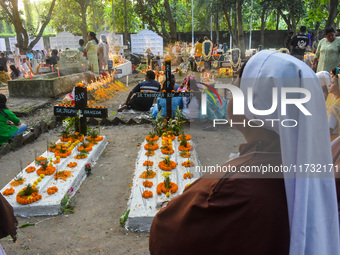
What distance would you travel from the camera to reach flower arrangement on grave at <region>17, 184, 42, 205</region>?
366cm

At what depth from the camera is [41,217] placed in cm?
363

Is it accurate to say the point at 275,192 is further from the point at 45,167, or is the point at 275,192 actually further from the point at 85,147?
the point at 85,147

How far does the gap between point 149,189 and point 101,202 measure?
635 millimetres

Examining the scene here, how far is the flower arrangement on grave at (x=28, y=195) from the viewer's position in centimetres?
366

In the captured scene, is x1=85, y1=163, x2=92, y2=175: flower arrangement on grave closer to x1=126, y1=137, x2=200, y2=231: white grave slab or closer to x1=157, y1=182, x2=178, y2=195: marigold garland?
x1=126, y1=137, x2=200, y2=231: white grave slab

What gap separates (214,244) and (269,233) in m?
0.20

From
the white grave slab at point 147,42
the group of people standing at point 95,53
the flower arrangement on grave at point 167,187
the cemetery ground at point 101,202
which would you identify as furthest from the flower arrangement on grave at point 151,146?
the white grave slab at point 147,42

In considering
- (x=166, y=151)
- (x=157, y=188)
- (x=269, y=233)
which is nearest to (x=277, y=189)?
(x=269, y=233)

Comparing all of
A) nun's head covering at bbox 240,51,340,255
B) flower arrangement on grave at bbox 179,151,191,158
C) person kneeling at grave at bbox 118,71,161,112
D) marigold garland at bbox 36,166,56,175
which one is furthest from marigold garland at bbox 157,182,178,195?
person kneeling at grave at bbox 118,71,161,112

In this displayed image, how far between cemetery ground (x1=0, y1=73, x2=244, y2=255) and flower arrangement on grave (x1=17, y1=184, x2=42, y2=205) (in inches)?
7.8

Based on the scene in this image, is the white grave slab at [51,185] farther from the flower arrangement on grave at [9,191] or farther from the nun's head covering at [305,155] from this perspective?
the nun's head covering at [305,155]

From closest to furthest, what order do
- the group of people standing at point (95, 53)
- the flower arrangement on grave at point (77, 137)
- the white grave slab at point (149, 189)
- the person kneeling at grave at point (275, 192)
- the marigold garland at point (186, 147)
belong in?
1. the person kneeling at grave at point (275, 192)
2. the white grave slab at point (149, 189)
3. the marigold garland at point (186, 147)
4. the flower arrangement on grave at point (77, 137)
5. the group of people standing at point (95, 53)

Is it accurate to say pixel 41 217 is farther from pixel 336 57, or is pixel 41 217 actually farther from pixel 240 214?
pixel 336 57

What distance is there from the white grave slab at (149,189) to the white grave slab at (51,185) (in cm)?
80
